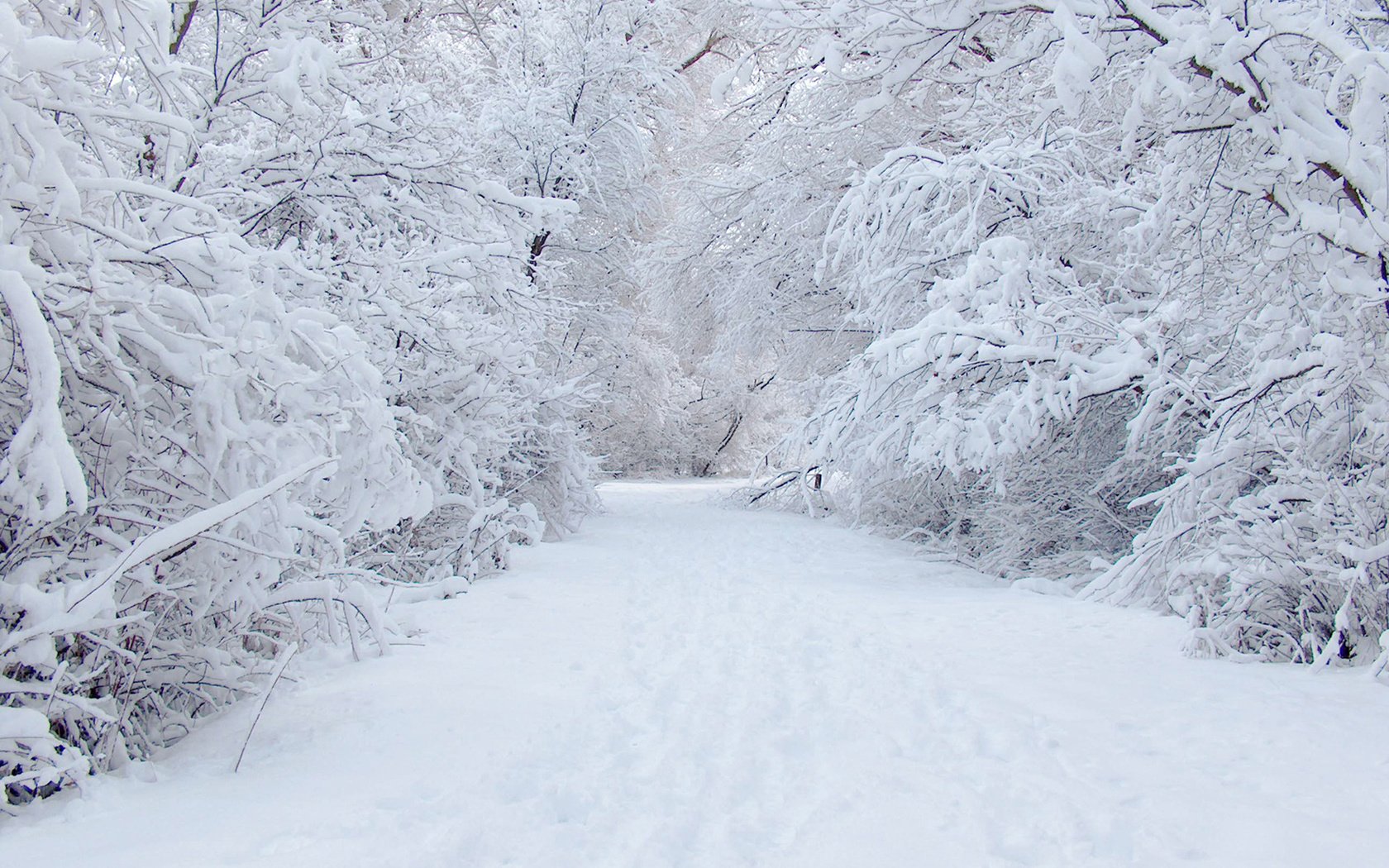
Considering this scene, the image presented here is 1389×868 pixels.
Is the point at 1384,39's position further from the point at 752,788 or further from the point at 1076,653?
the point at 752,788

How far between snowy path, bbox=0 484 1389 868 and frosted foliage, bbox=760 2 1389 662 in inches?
28.6

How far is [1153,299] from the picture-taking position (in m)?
6.61

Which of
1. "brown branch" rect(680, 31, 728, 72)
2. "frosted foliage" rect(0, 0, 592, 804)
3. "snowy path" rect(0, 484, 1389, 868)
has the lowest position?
"snowy path" rect(0, 484, 1389, 868)

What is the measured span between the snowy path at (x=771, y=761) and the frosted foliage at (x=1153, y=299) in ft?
2.38

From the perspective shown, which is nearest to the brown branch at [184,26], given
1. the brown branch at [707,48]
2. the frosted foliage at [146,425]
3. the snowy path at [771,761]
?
Answer: the frosted foliage at [146,425]

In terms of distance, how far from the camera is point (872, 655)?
15.3 ft

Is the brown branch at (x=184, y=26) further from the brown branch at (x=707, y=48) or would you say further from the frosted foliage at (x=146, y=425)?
the brown branch at (x=707, y=48)

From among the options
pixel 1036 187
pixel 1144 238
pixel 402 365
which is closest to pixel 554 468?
pixel 402 365

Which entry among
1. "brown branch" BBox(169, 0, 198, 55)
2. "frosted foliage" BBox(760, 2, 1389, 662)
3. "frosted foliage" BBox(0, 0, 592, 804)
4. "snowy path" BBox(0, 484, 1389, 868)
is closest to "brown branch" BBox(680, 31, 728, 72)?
"frosted foliage" BBox(760, 2, 1389, 662)

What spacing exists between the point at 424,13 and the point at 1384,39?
11487mm

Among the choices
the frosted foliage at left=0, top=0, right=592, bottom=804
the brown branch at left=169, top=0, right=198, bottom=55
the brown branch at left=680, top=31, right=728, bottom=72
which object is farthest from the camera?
the brown branch at left=680, top=31, right=728, bottom=72

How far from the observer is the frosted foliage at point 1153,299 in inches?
140

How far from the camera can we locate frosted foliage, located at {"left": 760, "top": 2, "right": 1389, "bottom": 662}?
3.56m

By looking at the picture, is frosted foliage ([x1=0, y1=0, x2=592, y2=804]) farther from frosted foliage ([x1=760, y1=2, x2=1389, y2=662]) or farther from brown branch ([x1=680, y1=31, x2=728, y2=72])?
brown branch ([x1=680, y1=31, x2=728, y2=72])
